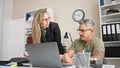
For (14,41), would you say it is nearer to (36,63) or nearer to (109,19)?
(109,19)

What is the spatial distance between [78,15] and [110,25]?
866 mm

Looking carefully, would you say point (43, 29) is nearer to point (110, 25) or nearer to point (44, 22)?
point (44, 22)

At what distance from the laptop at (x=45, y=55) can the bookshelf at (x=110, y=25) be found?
187 cm

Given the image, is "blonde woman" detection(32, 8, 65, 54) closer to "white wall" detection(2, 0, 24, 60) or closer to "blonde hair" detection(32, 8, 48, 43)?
"blonde hair" detection(32, 8, 48, 43)

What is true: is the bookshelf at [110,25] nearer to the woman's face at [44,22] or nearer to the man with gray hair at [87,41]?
the man with gray hair at [87,41]

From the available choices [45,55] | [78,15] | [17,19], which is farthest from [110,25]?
[17,19]

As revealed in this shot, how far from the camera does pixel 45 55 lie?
1096 millimetres

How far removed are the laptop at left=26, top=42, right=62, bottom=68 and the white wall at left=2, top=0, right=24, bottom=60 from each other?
329 centimetres

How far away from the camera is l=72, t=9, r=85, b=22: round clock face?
341 centimetres

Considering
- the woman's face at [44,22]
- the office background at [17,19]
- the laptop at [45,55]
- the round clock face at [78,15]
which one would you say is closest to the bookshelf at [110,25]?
the round clock face at [78,15]

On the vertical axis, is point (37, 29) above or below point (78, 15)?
below

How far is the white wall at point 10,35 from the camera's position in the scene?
4395 millimetres

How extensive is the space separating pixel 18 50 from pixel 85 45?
116 inches

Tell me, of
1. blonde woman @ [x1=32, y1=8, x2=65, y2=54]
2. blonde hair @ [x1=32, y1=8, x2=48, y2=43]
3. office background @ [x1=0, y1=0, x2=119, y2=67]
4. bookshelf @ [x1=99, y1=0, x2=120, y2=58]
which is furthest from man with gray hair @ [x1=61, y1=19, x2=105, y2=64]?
office background @ [x1=0, y1=0, x2=119, y2=67]
